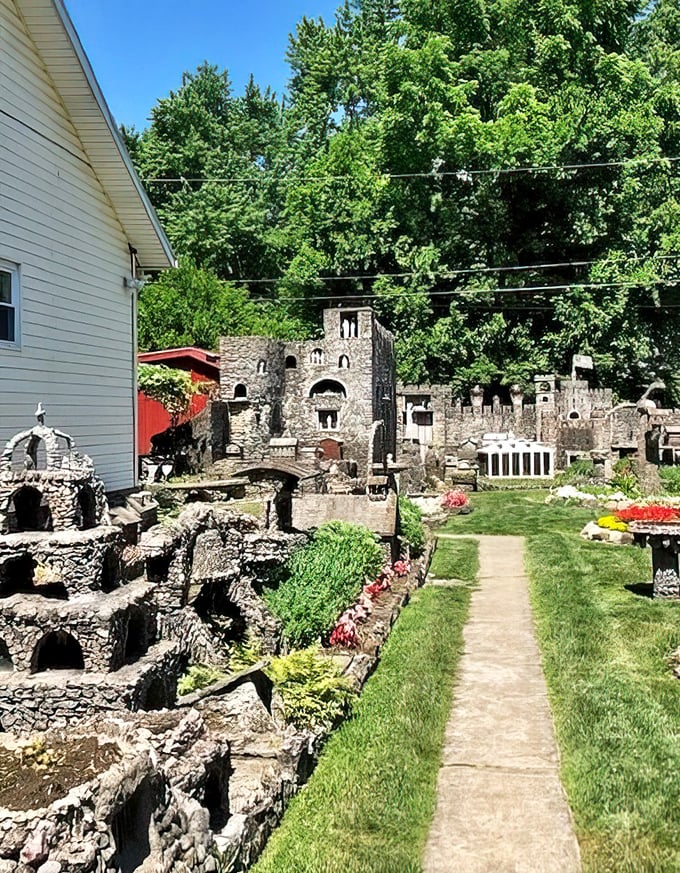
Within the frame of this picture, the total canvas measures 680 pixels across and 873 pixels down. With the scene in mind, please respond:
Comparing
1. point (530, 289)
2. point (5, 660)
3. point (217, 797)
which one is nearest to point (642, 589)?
point (217, 797)

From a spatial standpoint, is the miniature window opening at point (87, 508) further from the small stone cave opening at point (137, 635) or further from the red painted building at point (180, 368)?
the red painted building at point (180, 368)

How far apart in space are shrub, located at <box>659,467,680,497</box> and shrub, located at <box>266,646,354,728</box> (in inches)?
864

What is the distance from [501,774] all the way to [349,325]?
3136cm

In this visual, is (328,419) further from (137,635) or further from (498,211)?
(137,635)

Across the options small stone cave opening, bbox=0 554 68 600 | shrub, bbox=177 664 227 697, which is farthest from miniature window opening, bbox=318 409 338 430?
small stone cave opening, bbox=0 554 68 600

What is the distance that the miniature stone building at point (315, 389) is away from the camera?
37344 millimetres

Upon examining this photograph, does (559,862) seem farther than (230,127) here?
No

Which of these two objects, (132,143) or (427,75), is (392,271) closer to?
(427,75)

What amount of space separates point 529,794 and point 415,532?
38.1ft

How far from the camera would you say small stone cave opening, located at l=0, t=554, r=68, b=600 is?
25.3ft

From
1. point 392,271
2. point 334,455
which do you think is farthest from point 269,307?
point 334,455

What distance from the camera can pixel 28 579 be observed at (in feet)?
27.4

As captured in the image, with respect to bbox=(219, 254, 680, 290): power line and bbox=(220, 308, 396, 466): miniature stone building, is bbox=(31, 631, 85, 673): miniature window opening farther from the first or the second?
bbox=(219, 254, 680, 290): power line

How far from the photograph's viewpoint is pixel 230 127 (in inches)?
2648
